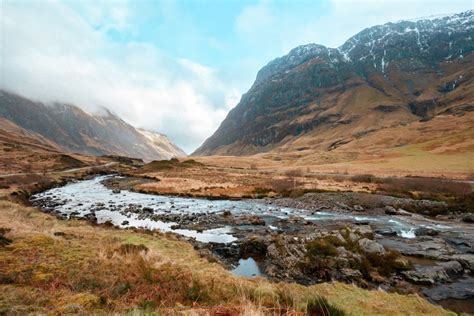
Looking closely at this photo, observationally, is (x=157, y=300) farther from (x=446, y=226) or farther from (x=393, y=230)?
(x=446, y=226)

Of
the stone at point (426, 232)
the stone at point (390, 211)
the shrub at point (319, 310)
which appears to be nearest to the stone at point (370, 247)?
the stone at point (426, 232)

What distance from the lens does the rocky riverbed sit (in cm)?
1913

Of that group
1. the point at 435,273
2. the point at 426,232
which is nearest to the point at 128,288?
the point at 435,273

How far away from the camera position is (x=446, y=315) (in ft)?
40.6

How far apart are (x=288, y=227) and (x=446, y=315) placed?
68.6 feet

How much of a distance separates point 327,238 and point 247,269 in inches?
277

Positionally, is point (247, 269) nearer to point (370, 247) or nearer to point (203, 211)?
point (370, 247)

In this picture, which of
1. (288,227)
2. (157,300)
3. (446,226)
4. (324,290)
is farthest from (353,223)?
(157,300)

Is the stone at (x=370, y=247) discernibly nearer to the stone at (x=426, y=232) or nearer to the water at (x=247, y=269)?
the water at (x=247, y=269)

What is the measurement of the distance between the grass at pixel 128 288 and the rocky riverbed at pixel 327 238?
5.05 meters

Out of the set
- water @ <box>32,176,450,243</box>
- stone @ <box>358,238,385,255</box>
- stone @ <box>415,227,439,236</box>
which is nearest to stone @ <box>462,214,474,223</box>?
water @ <box>32,176,450,243</box>

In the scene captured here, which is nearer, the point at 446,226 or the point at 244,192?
the point at 446,226

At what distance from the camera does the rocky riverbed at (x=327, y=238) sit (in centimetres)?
1913

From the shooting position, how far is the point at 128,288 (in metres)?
10.1
